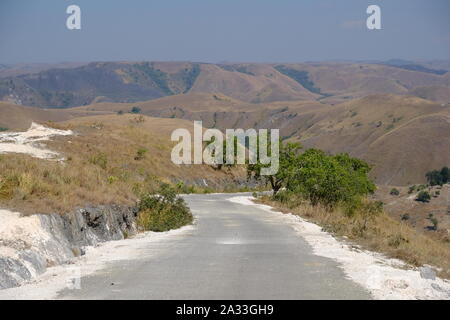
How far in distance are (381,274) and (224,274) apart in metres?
2.89

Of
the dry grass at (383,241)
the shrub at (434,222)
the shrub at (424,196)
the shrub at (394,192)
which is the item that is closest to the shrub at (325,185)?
the dry grass at (383,241)

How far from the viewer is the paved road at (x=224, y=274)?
948 cm

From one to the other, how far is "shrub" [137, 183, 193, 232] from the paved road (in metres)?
3.78

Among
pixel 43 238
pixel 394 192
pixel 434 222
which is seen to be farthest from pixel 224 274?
pixel 394 192

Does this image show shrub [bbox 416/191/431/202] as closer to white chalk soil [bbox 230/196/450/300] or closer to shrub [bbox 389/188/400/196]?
shrub [bbox 389/188/400/196]

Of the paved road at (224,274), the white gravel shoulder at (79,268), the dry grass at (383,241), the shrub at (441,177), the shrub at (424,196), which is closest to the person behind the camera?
the paved road at (224,274)

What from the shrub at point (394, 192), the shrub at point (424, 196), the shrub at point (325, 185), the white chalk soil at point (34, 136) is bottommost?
the shrub at point (394, 192)

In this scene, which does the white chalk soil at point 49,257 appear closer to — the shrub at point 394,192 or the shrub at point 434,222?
the shrub at point 434,222

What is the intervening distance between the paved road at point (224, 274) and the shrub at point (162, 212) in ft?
12.4

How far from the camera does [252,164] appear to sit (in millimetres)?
57094

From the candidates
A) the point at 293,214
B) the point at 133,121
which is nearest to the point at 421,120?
the point at 133,121

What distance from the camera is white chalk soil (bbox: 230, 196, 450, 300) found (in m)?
9.79

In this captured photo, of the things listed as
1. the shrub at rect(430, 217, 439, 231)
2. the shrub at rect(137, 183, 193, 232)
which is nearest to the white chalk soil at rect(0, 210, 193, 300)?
the shrub at rect(137, 183, 193, 232)
